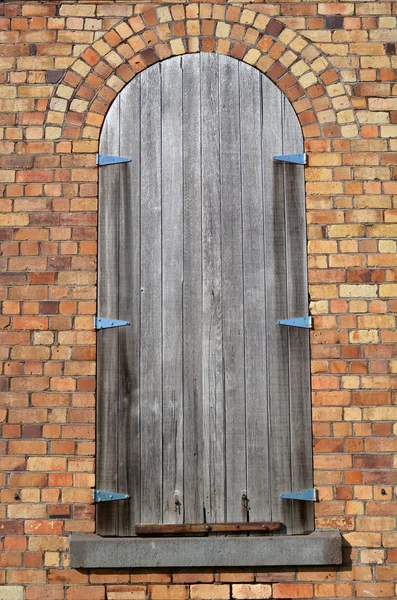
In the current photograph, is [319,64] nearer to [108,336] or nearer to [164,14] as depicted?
[164,14]

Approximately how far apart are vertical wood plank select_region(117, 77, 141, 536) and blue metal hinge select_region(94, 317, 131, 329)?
34 mm

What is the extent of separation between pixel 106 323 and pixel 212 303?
596 millimetres

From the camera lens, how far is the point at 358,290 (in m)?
4.16

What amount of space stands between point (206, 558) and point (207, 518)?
0.21 m

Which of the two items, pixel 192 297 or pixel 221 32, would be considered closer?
pixel 192 297

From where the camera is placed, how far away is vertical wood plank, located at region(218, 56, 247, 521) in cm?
405

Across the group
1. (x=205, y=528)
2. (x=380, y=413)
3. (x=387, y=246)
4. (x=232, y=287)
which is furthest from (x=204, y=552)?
(x=387, y=246)

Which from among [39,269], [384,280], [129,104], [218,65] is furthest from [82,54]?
[384,280]

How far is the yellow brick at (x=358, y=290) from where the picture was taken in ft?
13.6

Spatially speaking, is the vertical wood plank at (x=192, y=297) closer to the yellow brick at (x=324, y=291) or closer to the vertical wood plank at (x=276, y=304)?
the vertical wood plank at (x=276, y=304)

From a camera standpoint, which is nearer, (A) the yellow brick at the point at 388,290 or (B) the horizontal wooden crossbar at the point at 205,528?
(B) the horizontal wooden crossbar at the point at 205,528

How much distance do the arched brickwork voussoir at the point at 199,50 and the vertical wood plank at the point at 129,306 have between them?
0.16 m

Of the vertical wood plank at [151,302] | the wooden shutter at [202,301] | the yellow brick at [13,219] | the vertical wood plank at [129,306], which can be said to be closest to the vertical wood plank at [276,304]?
the wooden shutter at [202,301]

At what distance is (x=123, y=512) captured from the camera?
158 inches
